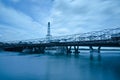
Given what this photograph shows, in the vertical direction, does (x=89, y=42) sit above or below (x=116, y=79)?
above

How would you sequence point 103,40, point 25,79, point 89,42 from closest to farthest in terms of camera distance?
point 25,79
point 103,40
point 89,42

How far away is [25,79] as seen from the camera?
952 cm

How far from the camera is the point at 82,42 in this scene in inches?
1555

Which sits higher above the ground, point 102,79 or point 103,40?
point 103,40

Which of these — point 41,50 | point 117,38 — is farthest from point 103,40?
point 41,50

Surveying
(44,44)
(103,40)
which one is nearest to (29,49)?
(44,44)

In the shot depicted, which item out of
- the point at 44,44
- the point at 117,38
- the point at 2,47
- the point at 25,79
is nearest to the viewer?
the point at 25,79

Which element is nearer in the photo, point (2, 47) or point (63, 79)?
point (63, 79)

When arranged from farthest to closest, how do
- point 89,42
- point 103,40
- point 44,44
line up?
point 44,44 < point 89,42 < point 103,40

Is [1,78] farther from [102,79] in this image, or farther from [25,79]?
[102,79]

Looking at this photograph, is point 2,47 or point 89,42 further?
point 2,47

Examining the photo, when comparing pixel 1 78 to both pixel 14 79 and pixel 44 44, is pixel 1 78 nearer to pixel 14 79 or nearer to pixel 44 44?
pixel 14 79

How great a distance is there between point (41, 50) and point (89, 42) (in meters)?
36.2

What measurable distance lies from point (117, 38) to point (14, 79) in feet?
70.9
